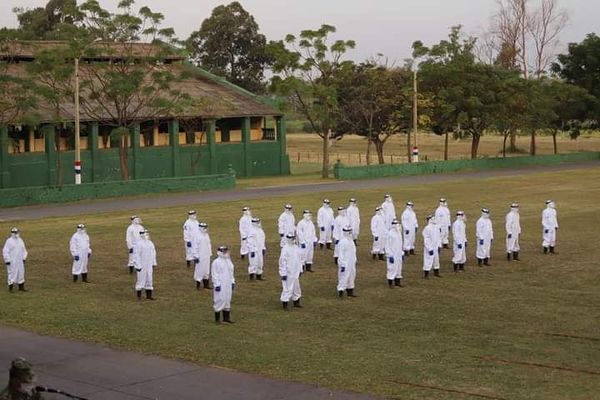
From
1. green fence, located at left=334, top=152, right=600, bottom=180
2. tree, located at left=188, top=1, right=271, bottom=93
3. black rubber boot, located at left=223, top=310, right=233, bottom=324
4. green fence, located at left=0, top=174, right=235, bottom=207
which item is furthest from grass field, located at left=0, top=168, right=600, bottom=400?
tree, located at left=188, top=1, right=271, bottom=93

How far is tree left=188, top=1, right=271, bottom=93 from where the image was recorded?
92.4 meters

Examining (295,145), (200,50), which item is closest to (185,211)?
(200,50)

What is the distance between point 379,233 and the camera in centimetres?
2738

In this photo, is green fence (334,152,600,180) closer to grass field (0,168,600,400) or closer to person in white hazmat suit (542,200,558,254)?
grass field (0,168,600,400)

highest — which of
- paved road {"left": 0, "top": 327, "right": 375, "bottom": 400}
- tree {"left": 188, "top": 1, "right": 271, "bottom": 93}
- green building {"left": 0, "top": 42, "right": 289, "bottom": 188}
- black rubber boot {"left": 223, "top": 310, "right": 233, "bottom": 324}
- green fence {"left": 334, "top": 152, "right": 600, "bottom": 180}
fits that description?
tree {"left": 188, "top": 1, "right": 271, "bottom": 93}

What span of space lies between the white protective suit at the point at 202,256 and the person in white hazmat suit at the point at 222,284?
384 centimetres

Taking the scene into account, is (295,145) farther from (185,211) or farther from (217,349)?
(217,349)

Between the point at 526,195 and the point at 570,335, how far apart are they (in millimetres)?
29703

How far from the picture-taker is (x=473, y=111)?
214ft

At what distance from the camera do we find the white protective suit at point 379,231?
2717 centimetres

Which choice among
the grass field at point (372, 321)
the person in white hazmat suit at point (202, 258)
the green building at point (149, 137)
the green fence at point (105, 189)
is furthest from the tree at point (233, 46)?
the person in white hazmat suit at point (202, 258)

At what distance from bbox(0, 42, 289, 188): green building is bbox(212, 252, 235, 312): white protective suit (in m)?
30.9

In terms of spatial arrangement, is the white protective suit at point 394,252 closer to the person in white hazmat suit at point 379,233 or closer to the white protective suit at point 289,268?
the white protective suit at point 289,268

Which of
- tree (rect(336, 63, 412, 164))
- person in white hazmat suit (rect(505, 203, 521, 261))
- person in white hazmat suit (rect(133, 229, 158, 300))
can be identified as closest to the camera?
person in white hazmat suit (rect(133, 229, 158, 300))
